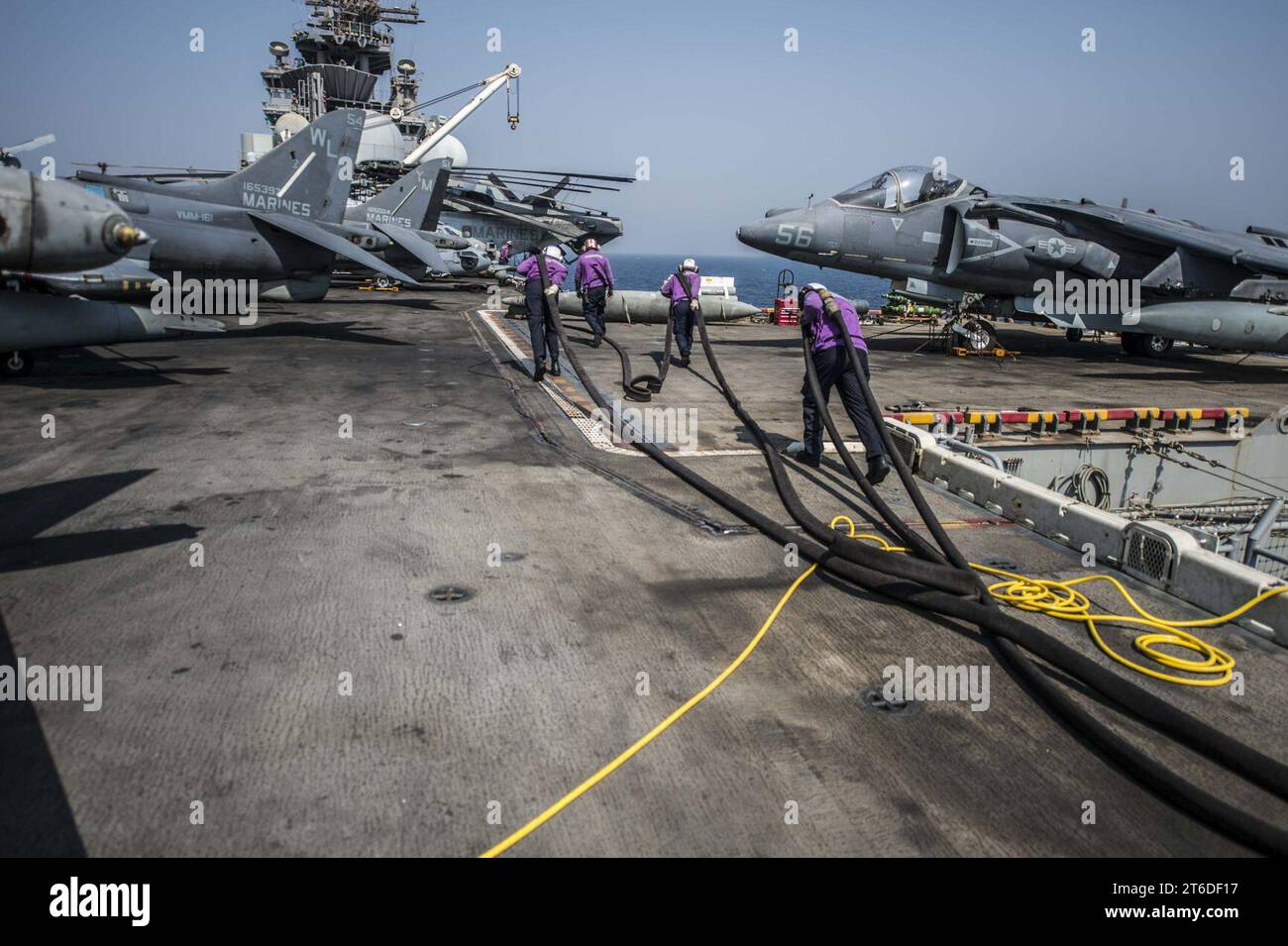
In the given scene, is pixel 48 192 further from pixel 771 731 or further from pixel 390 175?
pixel 390 175

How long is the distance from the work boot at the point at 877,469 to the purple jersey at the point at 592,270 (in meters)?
8.72

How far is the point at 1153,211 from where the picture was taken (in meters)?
19.2

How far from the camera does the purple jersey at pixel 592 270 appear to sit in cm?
1533

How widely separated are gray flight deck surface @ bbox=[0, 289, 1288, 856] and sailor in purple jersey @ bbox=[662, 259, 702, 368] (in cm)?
621

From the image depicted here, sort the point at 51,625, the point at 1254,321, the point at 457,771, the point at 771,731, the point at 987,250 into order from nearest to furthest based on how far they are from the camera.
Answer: the point at 457,771 < the point at 771,731 < the point at 51,625 < the point at 1254,321 < the point at 987,250

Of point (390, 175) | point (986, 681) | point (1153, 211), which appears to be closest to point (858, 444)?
point (986, 681)

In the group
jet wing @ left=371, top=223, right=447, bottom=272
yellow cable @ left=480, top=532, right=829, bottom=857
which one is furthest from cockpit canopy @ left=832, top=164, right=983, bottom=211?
yellow cable @ left=480, top=532, right=829, bottom=857

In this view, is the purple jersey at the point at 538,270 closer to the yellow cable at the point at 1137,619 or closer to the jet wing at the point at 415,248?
the yellow cable at the point at 1137,619

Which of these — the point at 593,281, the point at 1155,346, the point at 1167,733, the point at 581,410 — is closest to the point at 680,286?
the point at 593,281

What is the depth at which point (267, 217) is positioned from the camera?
18172 mm

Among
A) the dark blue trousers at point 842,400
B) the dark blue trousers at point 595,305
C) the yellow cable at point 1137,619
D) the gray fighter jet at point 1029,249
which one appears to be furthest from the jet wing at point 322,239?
the yellow cable at point 1137,619

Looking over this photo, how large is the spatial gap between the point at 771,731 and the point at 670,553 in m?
2.36

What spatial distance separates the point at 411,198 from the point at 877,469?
26321 mm

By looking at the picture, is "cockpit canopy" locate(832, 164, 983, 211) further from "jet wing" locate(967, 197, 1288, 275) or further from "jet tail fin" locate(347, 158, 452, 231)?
"jet tail fin" locate(347, 158, 452, 231)
